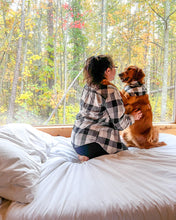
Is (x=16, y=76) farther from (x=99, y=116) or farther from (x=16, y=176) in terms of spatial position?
(x=16, y=176)

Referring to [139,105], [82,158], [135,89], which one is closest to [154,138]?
[139,105]

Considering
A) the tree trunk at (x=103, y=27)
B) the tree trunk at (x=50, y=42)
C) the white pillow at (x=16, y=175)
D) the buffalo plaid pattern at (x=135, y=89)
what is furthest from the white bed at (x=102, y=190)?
the tree trunk at (x=103, y=27)

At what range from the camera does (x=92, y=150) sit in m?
1.19

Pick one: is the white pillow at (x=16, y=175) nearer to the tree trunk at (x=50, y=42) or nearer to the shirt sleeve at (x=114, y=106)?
the shirt sleeve at (x=114, y=106)

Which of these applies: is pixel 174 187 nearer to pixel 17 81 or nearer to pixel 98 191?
pixel 98 191

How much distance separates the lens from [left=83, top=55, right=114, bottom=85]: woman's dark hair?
1.21m

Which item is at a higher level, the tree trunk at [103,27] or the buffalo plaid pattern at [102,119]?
the tree trunk at [103,27]

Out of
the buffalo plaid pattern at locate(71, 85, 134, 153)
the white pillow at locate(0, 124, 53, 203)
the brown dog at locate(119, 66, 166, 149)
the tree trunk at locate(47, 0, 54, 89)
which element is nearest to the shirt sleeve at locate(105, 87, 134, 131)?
the buffalo plaid pattern at locate(71, 85, 134, 153)

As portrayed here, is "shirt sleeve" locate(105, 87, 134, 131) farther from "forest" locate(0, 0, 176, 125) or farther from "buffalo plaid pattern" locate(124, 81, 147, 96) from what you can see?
"forest" locate(0, 0, 176, 125)

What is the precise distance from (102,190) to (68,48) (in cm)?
181

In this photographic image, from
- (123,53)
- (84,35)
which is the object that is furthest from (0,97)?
(123,53)

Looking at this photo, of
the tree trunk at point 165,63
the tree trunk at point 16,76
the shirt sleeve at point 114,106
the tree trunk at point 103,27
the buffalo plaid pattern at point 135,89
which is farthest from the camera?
the tree trunk at point 165,63

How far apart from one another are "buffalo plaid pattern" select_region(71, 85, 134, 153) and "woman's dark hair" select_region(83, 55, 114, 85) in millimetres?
59

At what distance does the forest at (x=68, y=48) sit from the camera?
6.46 feet
